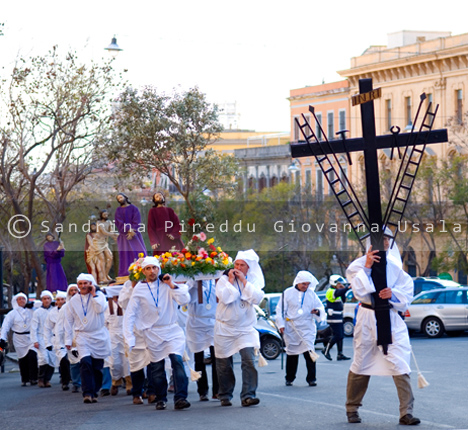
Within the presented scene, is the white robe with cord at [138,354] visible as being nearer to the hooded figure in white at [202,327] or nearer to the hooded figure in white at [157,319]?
the hooded figure in white at [157,319]

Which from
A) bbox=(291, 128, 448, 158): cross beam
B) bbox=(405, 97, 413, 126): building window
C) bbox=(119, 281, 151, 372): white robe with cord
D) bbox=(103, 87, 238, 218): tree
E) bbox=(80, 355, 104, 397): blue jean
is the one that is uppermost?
bbox=(405, 97, 413, 126): building window

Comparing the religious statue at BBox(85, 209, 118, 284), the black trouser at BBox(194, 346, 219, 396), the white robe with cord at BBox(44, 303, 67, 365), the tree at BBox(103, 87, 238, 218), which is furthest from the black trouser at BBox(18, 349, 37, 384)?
the tree at BBox(103, 87, 238, 218)

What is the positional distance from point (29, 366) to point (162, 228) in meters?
4.53

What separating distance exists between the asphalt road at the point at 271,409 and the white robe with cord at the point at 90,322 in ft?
2.65

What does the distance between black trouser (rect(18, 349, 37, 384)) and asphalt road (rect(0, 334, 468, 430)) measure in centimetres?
208

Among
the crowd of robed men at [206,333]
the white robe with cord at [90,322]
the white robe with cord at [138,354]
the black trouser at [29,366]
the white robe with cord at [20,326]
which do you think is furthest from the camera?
the white robe with cord at [20,326]

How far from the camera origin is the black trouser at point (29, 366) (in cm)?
2233

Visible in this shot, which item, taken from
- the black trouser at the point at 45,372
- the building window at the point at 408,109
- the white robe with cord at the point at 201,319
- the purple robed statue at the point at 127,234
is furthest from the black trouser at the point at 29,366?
the building window at the point at 408,109

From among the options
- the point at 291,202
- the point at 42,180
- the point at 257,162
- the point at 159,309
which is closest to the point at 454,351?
the point at 159,309

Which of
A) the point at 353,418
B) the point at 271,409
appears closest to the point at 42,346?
the point at 271,409

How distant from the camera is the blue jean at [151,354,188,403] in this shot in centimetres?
1427

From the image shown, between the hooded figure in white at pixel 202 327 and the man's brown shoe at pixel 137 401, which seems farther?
the hooded figure in white at pixel 202 327

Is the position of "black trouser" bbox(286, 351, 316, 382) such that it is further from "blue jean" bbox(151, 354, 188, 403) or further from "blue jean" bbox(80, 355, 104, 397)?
"blue jean" bbox(151, 354, 188, 403)

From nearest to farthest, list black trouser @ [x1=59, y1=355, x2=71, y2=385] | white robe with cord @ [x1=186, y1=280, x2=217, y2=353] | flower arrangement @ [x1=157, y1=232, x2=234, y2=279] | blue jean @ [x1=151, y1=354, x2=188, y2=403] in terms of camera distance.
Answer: blue jean @ [x1=151, y1=354, x2=188, y2=403], white robe with cord @ [x1=186, y1=280, x2=217, y2=353], flower arrangement @ [x1=157, y1=232, x2=234, y2=279], black trouser @ [x1=59, y1=355, x2=71, y2=385]
